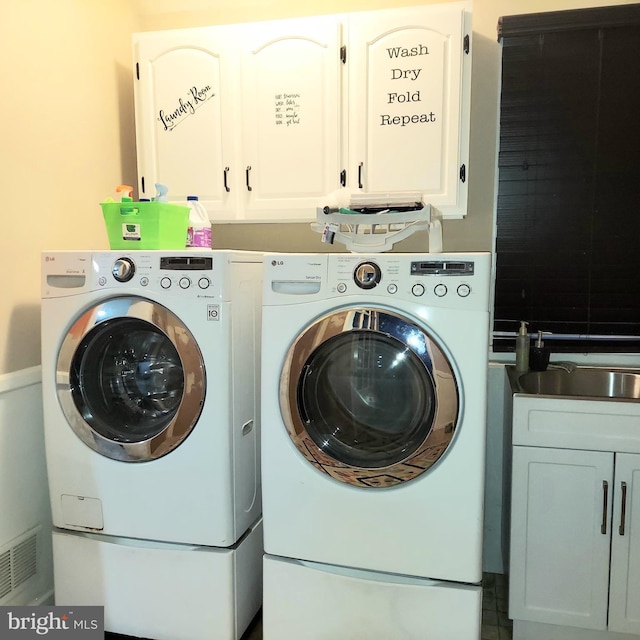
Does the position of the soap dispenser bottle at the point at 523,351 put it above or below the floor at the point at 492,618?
above

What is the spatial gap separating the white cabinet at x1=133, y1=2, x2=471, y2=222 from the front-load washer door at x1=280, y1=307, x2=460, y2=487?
0.74 m

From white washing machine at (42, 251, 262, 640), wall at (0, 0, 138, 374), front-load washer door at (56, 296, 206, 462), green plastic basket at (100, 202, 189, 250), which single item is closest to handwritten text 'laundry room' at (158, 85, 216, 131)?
wall at (0, 0, 138, 374)

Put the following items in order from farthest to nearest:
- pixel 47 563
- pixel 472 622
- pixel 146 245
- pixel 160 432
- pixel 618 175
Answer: pixel 618 175, pixel 47 563, pixel 146 245, pixel 160 432, pixel 472 622

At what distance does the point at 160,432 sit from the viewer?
1673 mm

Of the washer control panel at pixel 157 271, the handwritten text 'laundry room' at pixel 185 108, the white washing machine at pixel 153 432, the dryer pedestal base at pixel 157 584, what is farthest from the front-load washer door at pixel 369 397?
the handwritten text 'laundry room' at pixel 185 108

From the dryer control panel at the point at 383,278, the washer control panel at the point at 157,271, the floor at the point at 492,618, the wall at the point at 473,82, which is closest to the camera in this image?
the dryer control panel at the point at 383,278

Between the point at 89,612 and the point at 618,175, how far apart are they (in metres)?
2.42

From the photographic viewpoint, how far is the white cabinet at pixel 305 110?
2021 mm

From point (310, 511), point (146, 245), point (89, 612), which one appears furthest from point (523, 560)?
point (146, 245)

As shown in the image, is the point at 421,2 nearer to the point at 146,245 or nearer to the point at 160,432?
the point at 146,245

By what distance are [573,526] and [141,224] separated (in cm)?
165

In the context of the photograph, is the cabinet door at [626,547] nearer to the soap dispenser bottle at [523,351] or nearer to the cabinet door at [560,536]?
the cabinet door at [560,536]
